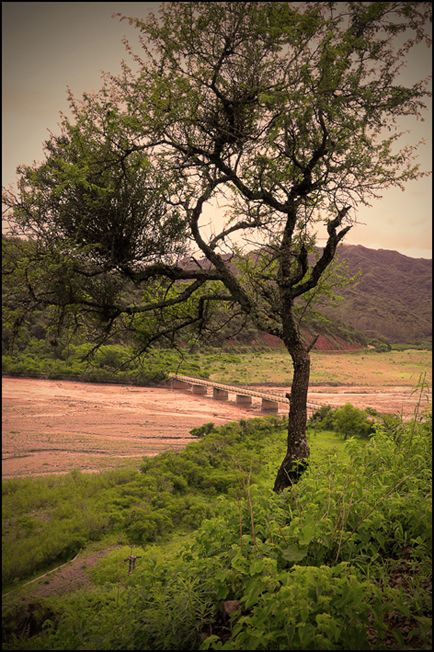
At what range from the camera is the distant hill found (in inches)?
4321

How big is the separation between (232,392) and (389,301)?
11400cm

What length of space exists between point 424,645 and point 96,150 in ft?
27.2

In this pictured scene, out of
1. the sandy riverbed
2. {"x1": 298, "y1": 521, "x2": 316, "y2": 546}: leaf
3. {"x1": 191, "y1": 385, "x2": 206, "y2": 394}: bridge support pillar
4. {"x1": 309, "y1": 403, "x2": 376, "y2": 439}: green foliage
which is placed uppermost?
{"x1": 298, "y1": 521, "x2": 316, "y2": 546}: leaf

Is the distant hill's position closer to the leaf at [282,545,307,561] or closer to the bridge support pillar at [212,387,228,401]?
Result: the bridge support pillar at [212,387,228,401]

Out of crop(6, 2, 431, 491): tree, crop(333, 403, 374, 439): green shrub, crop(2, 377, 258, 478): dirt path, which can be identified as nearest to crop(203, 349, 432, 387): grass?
crop(2, 377, 258, 478): dirt path

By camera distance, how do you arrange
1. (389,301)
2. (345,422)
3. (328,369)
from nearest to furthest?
(345,422)
(328,369)
(389,301)

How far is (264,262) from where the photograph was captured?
9.96 m

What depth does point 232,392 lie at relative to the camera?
32969 millimetres

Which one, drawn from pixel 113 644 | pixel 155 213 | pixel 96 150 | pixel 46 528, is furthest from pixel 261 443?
pixel 113 644

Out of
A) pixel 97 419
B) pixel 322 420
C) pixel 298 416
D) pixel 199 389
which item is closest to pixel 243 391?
pixel 199 389

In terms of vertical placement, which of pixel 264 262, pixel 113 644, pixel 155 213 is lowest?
pixel 113 644

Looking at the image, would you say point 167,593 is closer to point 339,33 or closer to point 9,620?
point 9,620

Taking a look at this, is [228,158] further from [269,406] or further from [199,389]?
[199,389]

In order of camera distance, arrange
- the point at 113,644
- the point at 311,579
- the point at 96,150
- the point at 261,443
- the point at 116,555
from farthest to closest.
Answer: the point at 261,443
the point at 116,555
the point at 96,150
the point at 113,644
the point at 311,579
